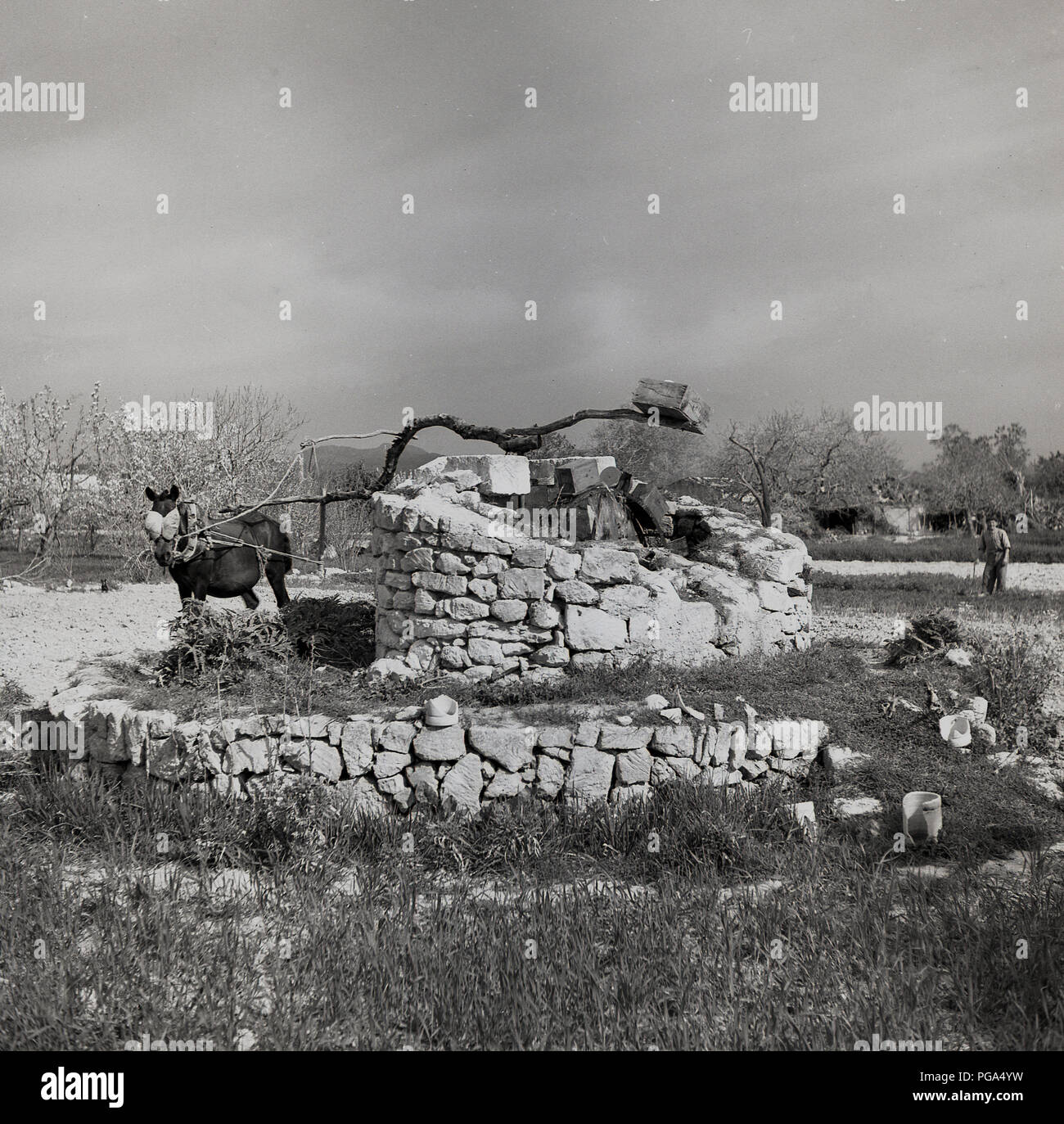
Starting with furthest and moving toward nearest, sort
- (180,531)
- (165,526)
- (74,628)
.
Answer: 1. (74,628)
2. (180,531)
3. (165,526)

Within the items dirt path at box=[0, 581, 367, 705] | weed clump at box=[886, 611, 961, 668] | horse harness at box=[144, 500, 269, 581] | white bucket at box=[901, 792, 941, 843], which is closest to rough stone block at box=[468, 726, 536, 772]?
white bucket at box=[901, 792, 941, 843]

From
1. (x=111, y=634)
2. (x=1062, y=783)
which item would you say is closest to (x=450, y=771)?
(x=1062, y=783)

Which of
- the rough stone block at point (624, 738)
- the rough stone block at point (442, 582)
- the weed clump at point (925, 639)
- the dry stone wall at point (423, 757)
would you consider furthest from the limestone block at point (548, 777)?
the weed clump at point (925, 639)

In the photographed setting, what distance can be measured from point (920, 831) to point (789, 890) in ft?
4.72

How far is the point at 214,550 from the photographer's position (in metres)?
10.9

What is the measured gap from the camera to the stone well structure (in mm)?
7543

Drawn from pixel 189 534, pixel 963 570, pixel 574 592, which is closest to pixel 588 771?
pixel 574 592

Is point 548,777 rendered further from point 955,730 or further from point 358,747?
point 955,730

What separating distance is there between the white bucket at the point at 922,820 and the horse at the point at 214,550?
7.21 m

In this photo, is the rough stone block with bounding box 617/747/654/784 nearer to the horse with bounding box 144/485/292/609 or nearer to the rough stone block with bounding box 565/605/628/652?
the rough stone block with bounding box 565/605/628/652

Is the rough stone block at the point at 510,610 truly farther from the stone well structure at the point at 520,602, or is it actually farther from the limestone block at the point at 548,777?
the limestone block at the point at 548,777

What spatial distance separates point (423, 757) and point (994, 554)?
1583cm

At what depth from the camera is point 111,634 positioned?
1174 cm

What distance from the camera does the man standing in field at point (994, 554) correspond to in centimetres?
1731
